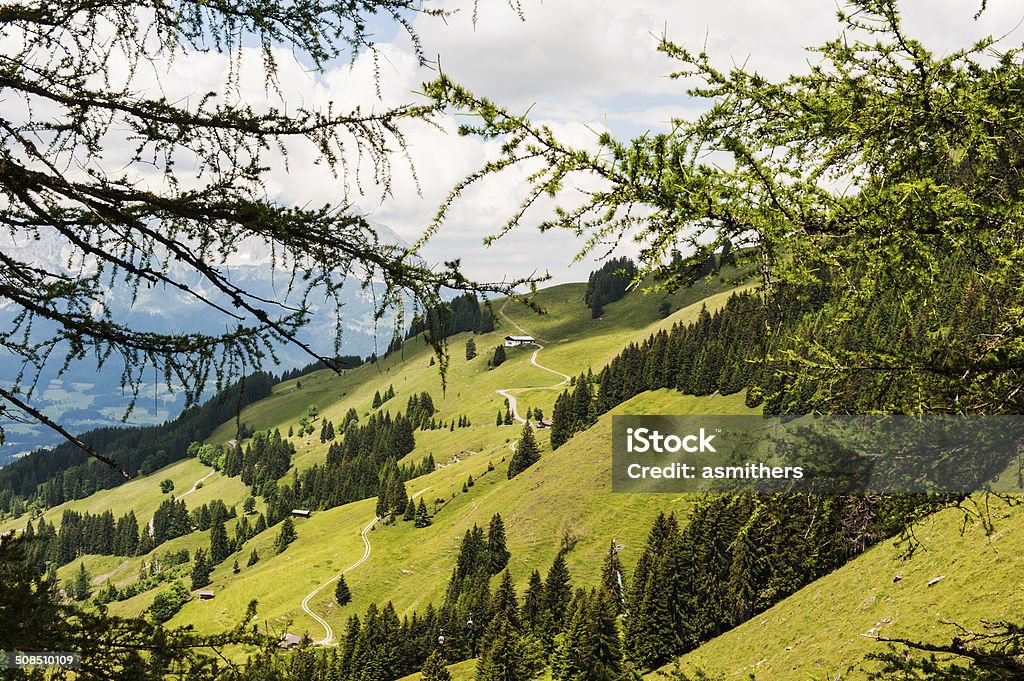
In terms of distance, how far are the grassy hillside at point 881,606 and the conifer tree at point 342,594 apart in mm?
71021

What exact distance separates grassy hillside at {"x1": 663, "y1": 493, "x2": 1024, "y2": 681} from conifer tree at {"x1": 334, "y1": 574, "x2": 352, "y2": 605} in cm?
7102

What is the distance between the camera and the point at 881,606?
3934 centimetres

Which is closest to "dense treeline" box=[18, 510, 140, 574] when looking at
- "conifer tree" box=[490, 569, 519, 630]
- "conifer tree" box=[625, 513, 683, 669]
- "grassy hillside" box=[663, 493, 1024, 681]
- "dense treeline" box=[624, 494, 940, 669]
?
"conifer tree" box=[490, 569, 519, 630]

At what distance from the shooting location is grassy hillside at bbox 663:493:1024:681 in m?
29.8

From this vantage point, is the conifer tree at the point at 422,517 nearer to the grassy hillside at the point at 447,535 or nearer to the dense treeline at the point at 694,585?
the grassy hillside at the point at 447,535

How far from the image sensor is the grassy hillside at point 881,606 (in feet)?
97.7

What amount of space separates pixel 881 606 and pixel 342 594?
9083cm

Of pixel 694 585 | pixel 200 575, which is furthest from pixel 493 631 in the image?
pixel 200 575

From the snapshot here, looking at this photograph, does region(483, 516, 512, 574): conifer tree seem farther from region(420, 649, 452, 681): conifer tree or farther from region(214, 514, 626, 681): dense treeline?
region(420, 649, 452, 681): conifer tree

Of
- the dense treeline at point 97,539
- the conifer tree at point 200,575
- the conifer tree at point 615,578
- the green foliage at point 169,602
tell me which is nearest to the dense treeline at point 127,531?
the dense treeline at point 97,539

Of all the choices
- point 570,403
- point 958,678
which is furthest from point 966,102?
point 570,403

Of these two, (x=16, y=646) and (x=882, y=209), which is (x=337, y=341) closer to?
(x=16, y=646)

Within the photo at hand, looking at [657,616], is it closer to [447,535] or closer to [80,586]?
[447,535]

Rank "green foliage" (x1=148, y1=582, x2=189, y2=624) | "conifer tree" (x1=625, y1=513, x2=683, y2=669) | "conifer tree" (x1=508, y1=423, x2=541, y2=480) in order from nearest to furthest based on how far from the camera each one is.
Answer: "conifer tree" (x1=625, y1=513, x2=683, y2=669) < "green foliage" (x1=148, y1=582, x2=189, y2=624) < "conifer tree" (x1=508, y1=423, x2=541, y2=480)
